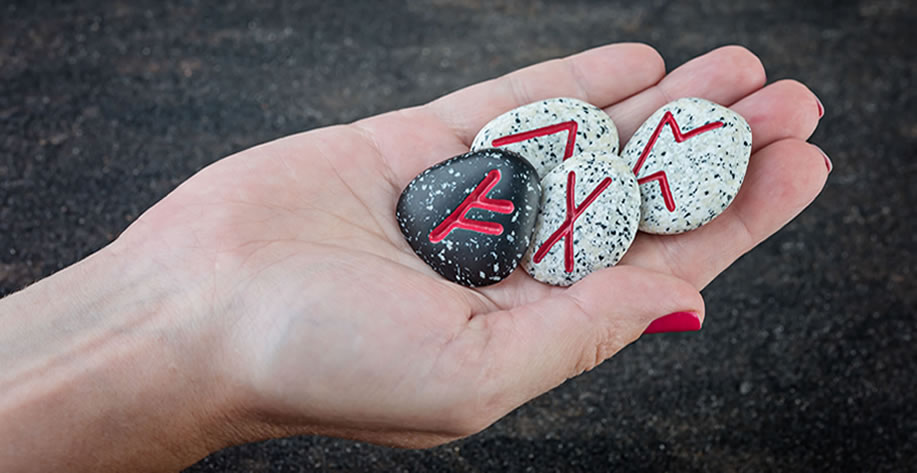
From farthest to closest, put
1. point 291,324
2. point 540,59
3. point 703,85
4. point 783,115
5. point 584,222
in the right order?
point 540,59, point 703,85, point 783,115, point 584,222, point 291,324

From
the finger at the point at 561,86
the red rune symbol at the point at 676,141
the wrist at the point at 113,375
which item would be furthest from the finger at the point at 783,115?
the wrist at the point at 113,375

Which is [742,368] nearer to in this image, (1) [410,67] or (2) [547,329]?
(2) [547,329]

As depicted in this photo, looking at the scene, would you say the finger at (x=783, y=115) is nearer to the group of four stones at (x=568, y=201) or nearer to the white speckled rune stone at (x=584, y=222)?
the group of four stones at (x=568, y=201)

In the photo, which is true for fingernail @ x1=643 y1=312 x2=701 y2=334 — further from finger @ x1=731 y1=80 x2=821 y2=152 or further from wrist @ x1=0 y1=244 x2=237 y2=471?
wrist @ x1=0 y1=244 x2=237 y2=471

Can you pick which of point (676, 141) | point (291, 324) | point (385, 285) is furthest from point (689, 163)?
point (291, 324)

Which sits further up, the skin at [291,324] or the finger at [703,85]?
the finger at [703,85]

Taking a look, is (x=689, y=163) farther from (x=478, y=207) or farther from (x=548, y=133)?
(x=478, y=207)
